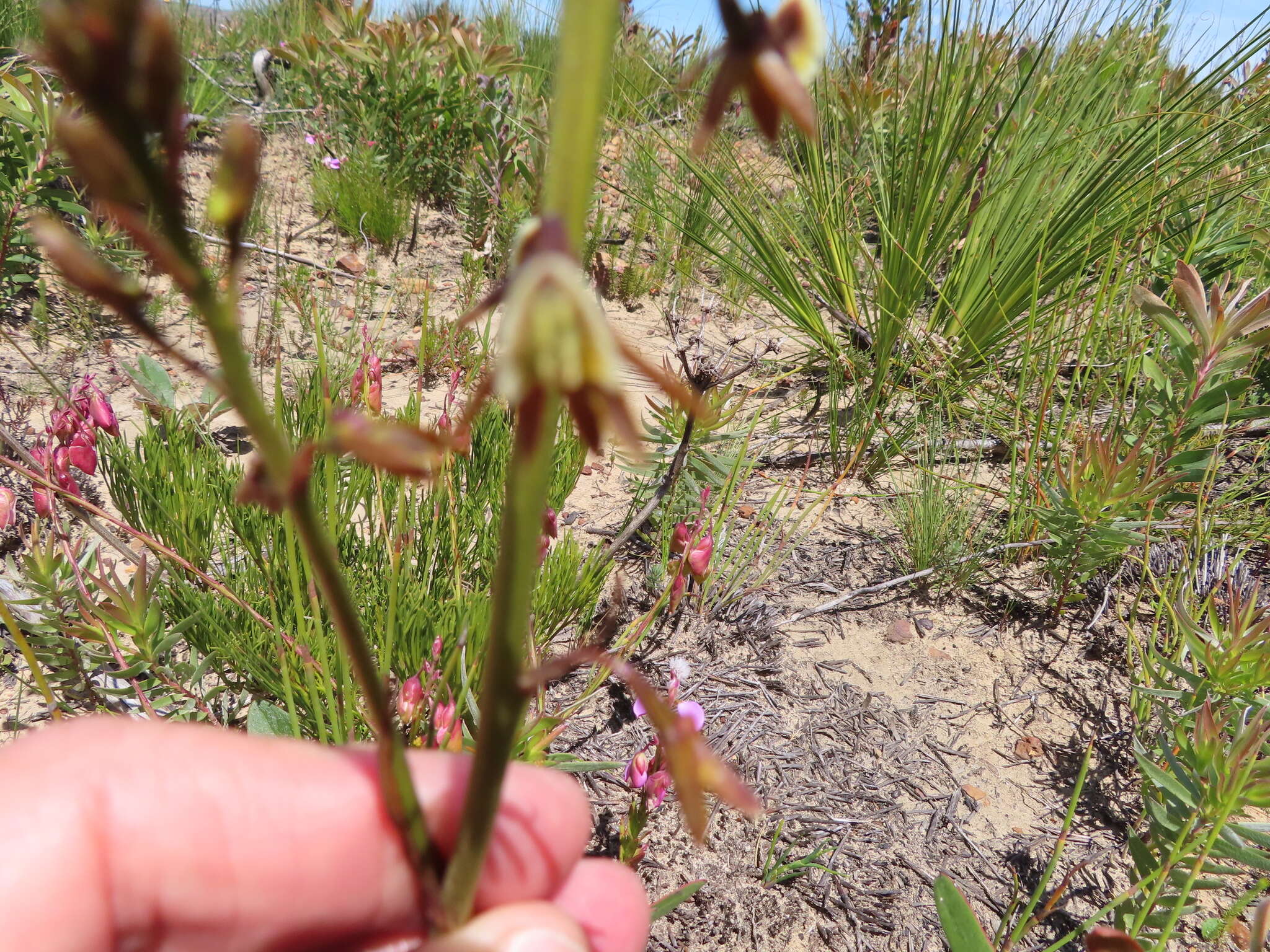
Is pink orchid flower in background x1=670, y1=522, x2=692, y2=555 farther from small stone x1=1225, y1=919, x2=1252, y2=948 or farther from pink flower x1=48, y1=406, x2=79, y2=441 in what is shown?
pink flower x1=48, y1=406, x2=79, y2=441

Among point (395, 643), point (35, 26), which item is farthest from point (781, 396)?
point (35, 26)

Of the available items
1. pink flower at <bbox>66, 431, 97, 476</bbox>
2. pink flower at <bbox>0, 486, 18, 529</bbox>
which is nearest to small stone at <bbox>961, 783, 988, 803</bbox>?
pink flower at <bbox>66, 431, 97, 476</bbox>

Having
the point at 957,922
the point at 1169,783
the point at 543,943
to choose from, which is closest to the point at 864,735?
the point at 1169,783

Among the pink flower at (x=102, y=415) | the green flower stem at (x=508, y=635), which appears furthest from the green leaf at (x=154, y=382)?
the green flower stem at (x=508, y=635)

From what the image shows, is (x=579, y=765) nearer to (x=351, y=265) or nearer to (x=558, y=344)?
(x=558, y=344)

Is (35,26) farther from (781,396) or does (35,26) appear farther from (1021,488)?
(1021,488)
